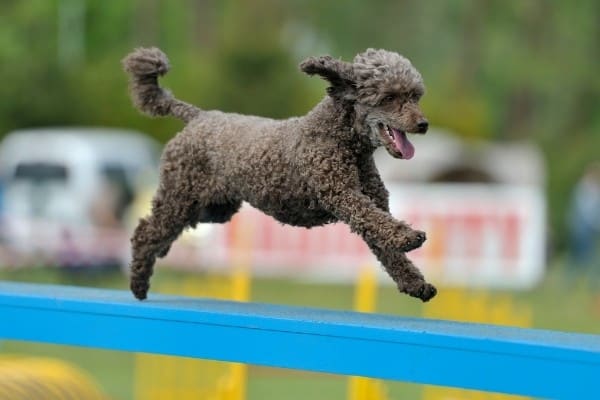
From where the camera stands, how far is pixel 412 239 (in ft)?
13.2

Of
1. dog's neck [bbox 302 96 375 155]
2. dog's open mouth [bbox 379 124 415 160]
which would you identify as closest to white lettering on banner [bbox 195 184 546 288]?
dog's neck [bbox 302 96 375 155]

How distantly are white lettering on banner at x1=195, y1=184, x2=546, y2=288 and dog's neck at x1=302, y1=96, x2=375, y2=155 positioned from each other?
11.8 metres

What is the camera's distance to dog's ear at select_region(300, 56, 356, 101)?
4.30m

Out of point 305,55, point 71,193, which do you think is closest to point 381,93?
point 71,193

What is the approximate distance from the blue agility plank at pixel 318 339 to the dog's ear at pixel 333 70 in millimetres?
762

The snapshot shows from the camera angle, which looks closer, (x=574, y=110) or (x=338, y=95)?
(x=338, y=95)

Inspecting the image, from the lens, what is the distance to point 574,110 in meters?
33.4

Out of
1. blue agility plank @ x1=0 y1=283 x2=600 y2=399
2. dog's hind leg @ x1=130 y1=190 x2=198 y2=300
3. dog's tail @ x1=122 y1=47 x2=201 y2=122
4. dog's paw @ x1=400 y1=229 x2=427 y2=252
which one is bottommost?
blue agility plank @ x1=0 y1=283 x2=600 y2=399

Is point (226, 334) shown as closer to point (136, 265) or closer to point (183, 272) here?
point (136, 265)

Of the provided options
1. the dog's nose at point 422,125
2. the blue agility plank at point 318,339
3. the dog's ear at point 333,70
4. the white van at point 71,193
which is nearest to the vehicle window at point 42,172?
the white van at point 71,193

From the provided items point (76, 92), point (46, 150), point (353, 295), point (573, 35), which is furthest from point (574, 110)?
point (353, 295)

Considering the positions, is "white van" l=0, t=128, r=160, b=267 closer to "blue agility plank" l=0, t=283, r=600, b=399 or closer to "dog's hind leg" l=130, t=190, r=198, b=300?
"blue agility plank" l=0, t=283, r=600, b=399

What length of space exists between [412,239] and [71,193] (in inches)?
645

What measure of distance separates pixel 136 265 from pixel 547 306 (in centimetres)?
1037
